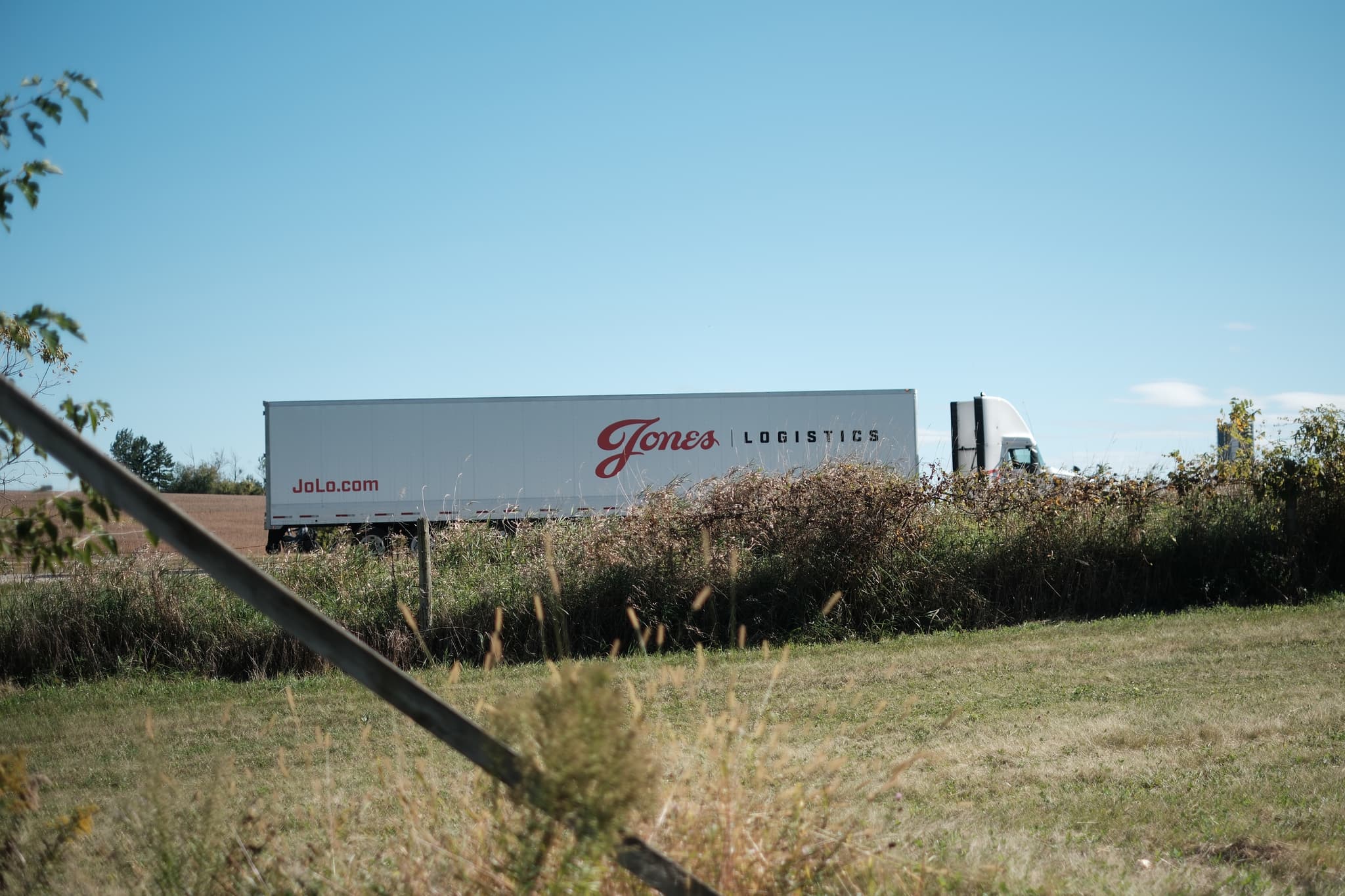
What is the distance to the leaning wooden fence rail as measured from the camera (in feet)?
8.82

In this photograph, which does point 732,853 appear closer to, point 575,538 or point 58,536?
point 58,536

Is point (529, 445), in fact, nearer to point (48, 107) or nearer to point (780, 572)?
point (780, 572)

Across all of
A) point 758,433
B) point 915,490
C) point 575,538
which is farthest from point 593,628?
point 758,433

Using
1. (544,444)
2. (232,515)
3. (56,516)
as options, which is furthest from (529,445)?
(232,515)

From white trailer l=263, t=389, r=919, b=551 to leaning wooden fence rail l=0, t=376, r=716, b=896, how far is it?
68.8ft

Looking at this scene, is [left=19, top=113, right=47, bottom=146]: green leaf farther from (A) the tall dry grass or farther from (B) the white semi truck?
(B) the white semi truck

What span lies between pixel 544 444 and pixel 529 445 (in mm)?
373

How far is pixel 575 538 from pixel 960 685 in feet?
16.0

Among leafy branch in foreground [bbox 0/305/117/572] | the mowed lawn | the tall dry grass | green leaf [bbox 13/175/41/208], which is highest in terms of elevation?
green leaf [bbox 13/175/41/208]

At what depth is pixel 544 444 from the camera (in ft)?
81.0

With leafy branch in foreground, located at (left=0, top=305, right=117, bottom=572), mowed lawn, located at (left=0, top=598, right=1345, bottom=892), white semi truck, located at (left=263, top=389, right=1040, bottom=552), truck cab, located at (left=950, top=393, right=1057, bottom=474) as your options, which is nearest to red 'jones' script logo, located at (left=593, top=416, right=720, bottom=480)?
white semi truck, located at (left=263, top=389, right=1040, bottom=552)

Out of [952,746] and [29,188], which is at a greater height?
[29,188]

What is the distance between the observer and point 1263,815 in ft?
15.2

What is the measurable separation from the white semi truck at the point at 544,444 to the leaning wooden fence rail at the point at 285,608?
20.9 metres
